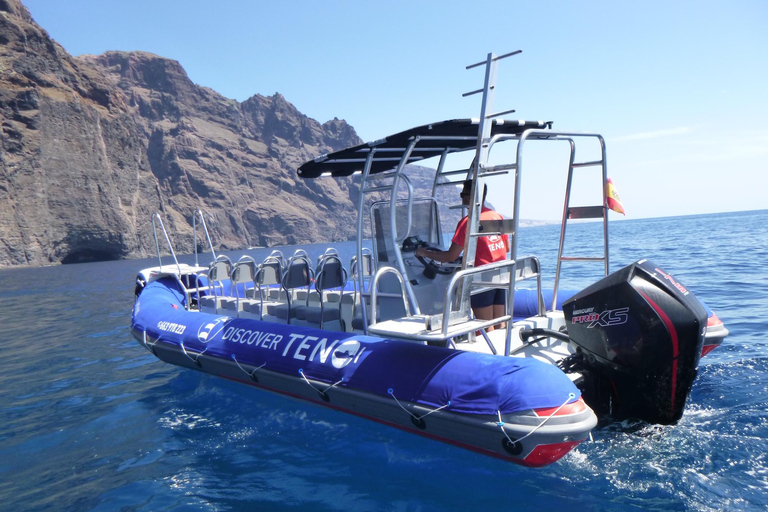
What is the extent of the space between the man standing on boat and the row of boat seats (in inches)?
66.9

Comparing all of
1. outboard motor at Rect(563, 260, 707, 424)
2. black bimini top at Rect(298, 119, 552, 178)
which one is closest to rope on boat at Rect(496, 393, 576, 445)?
outboard motor at Rect(563, 260, 707, 424)

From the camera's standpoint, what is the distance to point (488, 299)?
17.1 ft

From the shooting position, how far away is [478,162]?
166 inches

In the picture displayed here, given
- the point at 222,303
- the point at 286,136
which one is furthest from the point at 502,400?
the point at 286,136

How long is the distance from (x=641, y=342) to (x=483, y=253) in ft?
5.78

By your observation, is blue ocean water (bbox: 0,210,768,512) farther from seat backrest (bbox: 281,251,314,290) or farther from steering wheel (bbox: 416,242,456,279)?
steering wheel (bbox: 416,242,456,279)

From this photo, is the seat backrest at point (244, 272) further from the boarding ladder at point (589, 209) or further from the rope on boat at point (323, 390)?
the boarding ladder at point (589, 209)

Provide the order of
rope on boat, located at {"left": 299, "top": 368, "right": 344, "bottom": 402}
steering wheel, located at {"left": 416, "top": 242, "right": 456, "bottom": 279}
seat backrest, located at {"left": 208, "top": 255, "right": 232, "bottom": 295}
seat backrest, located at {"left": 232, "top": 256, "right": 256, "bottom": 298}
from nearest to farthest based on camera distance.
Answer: rope on boat, located at {"left": 299, "top": 368, "right": 344, "bottom": 402} < steering wheel, located at {"left": 416, "top": 242, "right": 456, "bottom": 279} < seat backrest, located at {"left": 232, "top": 256, "right": 256, "bottom": 298} < seat backrest, located at {"left": 208, "top": 255, "right": 232, "bottom": 295}

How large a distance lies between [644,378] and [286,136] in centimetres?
19449

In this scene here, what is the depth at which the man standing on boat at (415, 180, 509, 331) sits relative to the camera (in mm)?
4949

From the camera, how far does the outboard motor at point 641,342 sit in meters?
3.74

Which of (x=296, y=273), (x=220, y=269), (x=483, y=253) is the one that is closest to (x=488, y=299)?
(x=483, y=253)

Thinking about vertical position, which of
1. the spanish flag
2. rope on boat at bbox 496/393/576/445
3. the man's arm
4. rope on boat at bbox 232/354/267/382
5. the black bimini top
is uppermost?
the black bimini top

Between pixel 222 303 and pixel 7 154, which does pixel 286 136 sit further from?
pixel 222 303
